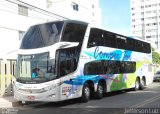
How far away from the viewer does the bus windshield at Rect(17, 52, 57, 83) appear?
1480cm

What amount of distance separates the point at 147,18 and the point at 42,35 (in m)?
125

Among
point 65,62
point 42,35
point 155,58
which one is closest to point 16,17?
point 42,35

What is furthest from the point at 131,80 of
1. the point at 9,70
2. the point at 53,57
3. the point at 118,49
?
the point at 53,57

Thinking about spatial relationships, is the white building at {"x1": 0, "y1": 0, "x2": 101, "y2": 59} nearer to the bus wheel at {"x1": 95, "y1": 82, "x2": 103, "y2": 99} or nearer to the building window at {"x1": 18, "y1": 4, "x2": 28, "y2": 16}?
the building window at {"x1": 18, "y1": 4, "x2": 28, "y2": 16}

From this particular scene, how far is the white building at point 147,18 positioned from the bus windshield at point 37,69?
383ft

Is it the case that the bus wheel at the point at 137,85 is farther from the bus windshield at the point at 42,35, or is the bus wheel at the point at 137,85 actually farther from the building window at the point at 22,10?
the building window at the point at 22,10

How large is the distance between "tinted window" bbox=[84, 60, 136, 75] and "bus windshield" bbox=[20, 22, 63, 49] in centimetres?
264

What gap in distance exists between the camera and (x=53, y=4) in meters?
48.4

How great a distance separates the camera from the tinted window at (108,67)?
1765 cm

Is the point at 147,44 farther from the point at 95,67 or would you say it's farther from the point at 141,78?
the point at 95,67

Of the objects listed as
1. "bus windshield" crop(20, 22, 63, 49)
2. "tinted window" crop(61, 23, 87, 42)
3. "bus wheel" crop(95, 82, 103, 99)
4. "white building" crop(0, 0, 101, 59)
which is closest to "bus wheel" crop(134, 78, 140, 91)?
"bus wheel" crop(95, 82, 103, 99)

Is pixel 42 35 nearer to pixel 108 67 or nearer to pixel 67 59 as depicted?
pixel 67 59

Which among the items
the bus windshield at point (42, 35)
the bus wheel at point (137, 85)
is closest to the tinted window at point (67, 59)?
the bus windshield at point (42, 35)

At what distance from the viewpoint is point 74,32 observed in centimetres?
1645
